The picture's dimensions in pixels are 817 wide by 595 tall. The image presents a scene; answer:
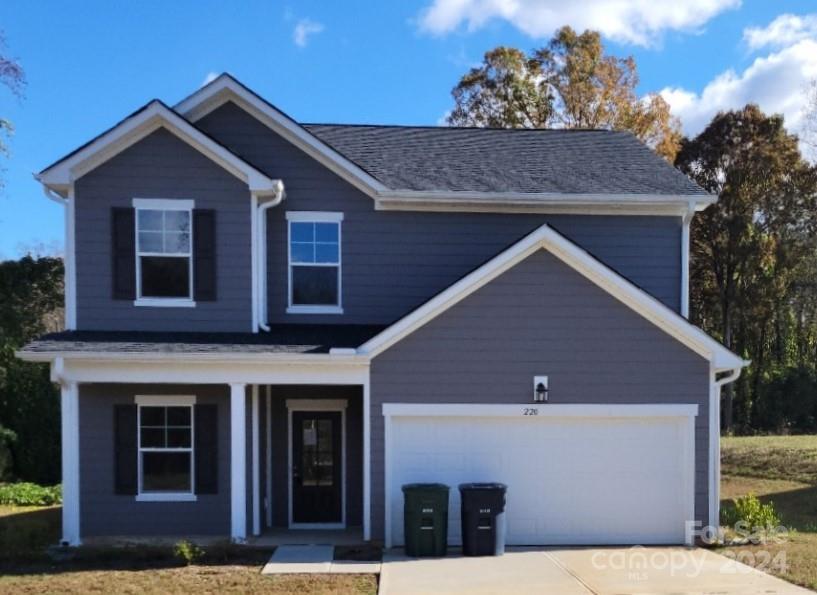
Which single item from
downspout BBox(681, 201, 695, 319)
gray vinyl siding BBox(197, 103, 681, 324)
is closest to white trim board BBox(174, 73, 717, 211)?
gray vinyl siding BBox(197, 103, 681, 324)

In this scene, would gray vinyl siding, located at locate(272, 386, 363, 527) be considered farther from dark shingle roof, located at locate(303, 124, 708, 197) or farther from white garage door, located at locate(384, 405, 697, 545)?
dark shingle roof, located at locate(303, 124, 708, 197)

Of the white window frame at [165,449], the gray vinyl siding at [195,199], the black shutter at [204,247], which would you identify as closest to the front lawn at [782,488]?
the white window frame at [165,449]

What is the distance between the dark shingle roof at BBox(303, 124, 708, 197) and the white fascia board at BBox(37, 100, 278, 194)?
2.32 metres

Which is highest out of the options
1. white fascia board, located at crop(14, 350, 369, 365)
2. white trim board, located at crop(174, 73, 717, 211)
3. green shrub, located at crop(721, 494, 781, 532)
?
white trim board, located at crop(174, 73, 717, 211)

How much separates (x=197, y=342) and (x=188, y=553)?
122 inches

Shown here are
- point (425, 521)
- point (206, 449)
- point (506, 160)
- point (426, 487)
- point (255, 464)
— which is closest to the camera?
point (425, 521)

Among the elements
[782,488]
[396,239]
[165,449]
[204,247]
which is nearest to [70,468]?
[165,449]

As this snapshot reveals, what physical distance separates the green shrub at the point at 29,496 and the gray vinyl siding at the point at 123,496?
15.5ft

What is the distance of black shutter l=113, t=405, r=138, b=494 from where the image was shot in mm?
11414

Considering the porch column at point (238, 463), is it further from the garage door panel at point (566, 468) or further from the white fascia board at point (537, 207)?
the white fascia board at point (537, 207)

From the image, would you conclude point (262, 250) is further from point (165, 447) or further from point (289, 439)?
point (165, 447)

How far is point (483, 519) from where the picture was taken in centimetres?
1035

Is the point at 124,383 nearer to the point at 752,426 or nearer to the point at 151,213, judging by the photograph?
the point at 151,213

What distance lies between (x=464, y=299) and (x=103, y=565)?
20.7 feet
